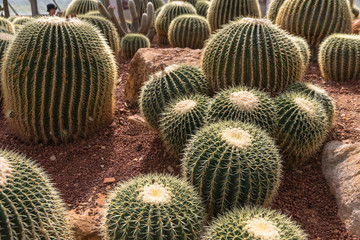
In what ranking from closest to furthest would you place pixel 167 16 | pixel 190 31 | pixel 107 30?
pixel 107 30, pixel 190 31, pixel 167 16

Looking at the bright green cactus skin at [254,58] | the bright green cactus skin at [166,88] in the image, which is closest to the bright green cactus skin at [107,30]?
the bright green cactus skin at [166,88]

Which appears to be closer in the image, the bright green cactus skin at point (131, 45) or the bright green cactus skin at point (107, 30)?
the bright green cactus skin at point (107, 30)

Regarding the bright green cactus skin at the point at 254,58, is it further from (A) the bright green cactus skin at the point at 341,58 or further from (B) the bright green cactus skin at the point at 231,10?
(B) the bright green cactus skin at the point at 231,10

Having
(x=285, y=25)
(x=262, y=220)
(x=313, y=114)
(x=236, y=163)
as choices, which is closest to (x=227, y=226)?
(x=262, y=220)

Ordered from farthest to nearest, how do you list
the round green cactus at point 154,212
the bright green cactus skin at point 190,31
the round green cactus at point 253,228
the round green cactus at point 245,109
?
the bright green cactus skin at point 190,31, the round green cactus at point 245,109, the round green cactus at point 154,212, the round green cactus at point 253,228

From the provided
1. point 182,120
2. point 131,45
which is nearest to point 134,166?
point 182,120

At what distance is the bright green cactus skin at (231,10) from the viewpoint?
6.97 m

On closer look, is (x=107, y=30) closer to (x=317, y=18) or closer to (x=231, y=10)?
(x=231, y=10)

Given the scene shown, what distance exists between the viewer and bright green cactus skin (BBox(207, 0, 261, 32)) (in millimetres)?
6973

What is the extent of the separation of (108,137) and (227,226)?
205 centimetres

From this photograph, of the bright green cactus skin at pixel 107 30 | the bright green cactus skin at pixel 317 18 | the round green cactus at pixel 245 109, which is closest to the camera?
the round green cactus at pixel 245 109

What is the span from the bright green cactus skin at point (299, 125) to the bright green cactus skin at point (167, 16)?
515 centimetres

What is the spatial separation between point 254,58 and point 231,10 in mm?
3863

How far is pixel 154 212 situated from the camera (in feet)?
7.07
